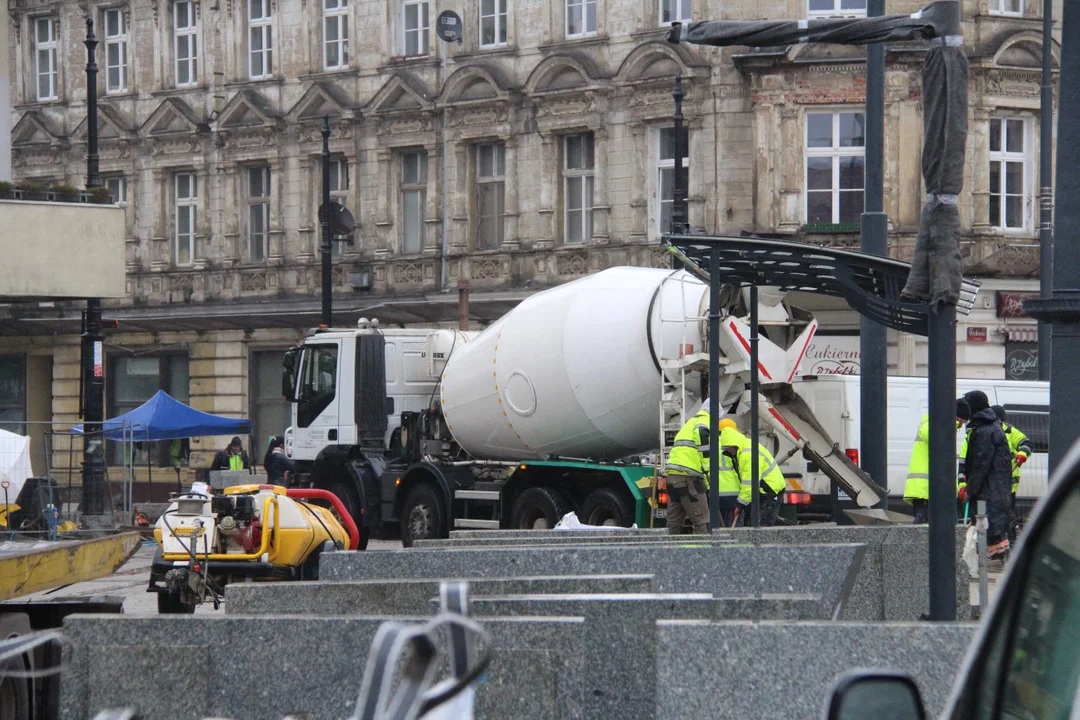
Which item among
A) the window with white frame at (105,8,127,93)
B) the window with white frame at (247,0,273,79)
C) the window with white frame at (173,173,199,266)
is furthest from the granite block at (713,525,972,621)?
the window with white frame at (105,8,127,93)

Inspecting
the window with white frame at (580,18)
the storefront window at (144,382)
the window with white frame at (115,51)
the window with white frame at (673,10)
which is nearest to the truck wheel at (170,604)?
the window with white frame at (673,10)

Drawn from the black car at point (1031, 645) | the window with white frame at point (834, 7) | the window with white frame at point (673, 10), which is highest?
the window with white frame at point (673, 10)

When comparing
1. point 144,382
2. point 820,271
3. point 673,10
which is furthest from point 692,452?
point 144,382

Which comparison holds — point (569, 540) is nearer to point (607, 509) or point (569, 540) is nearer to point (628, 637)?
point (628, 637)

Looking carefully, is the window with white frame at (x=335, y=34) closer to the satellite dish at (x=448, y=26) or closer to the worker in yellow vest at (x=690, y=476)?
the satellite dish at (x=448, y=26)

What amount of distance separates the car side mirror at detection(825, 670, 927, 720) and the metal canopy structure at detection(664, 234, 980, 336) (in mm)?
5804

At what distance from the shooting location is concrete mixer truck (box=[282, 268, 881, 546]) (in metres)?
17.6

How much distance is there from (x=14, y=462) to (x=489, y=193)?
14.8 metres

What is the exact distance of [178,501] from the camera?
1442 centimetres

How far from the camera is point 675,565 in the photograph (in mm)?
7477

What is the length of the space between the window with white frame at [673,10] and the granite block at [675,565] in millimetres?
25999

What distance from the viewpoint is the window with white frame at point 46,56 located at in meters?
42.3

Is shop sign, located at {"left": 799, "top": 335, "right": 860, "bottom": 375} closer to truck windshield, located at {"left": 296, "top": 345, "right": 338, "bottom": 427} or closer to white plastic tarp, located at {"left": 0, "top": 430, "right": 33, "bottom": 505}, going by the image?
truck windshield, located at {"left": 296, "top": 345, "right": 338, "bottom": 427}

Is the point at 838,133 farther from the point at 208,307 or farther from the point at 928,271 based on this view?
the point at 928,271
